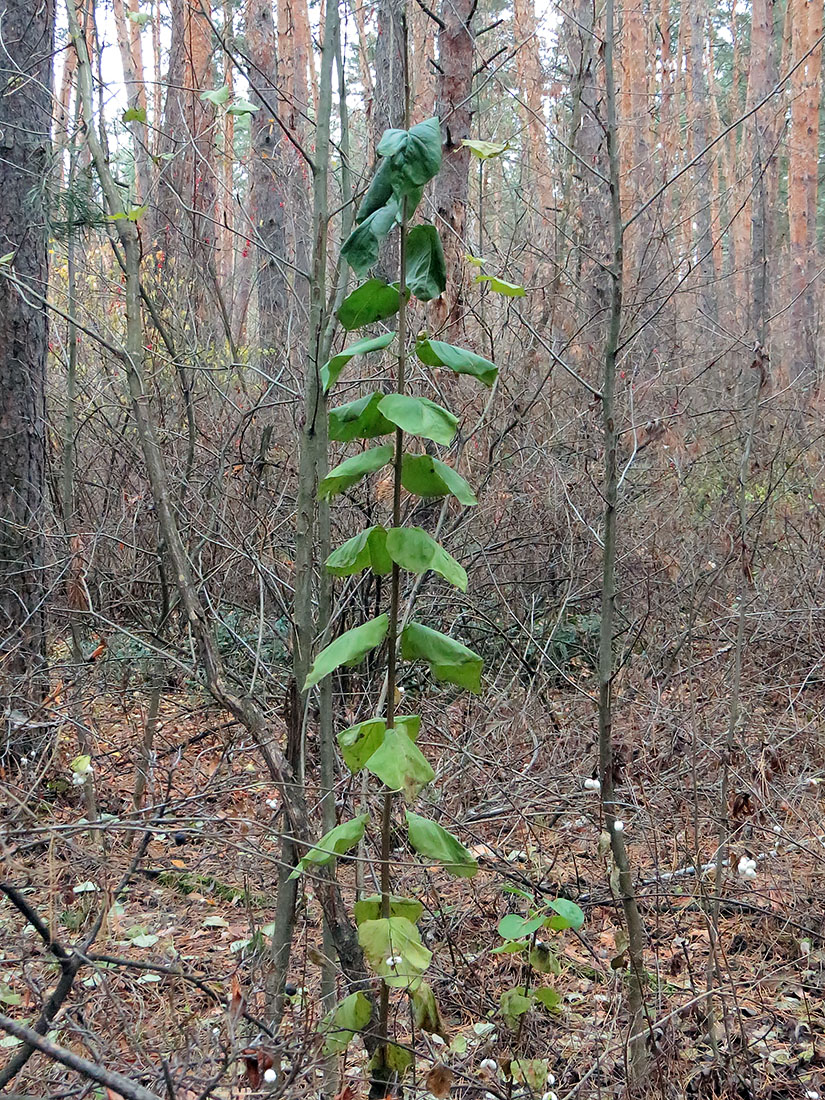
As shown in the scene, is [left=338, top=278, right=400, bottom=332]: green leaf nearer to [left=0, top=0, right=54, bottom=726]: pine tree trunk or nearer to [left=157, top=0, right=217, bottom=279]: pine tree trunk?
[left=157, top=0, right=217, bottom=279]: pine tree trunk

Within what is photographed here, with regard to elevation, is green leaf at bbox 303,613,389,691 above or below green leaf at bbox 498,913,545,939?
above

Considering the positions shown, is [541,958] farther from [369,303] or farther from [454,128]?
[454,128]

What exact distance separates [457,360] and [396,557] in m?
0.44

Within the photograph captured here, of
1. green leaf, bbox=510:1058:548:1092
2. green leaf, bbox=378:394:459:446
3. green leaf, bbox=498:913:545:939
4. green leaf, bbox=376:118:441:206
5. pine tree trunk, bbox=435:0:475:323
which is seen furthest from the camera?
pine tree trunk, bbox=435:0:475:323

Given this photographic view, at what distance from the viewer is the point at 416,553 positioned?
199 cm

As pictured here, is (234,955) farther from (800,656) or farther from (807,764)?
(800,656)

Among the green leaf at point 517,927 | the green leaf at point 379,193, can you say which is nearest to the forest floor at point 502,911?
the green leaf at point 517,927

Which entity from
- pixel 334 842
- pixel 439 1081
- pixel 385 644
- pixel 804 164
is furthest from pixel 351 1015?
pixel 804 164

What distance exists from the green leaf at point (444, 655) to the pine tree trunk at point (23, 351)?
299cm

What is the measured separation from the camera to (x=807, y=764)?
419 cm

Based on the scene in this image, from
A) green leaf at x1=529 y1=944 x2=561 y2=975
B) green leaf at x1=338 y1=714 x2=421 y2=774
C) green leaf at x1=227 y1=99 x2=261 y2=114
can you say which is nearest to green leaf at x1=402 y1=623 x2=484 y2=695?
green leaf at x1=338 y1=714 x2=421 y2=774

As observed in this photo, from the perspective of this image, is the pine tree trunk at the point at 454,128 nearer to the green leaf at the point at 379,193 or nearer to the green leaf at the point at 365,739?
the green leaf at the point at 379,193

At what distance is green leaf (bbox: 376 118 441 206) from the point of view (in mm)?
1916

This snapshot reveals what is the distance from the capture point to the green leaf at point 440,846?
197 cm
